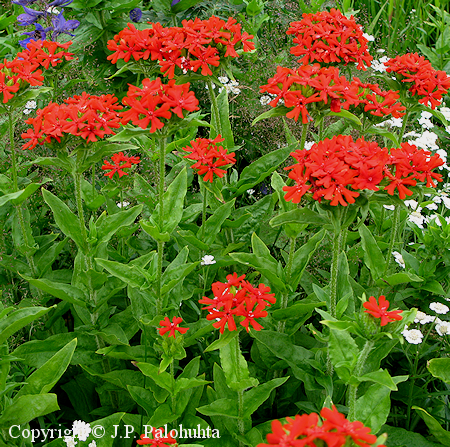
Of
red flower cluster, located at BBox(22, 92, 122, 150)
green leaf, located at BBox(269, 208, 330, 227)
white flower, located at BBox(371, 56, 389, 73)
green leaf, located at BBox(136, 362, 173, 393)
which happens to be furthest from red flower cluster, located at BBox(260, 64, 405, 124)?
white flower, located at BBox(371, 56, 389, 73)

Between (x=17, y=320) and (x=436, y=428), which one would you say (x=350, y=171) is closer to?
(x=436, y=428)

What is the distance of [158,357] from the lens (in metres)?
2.23

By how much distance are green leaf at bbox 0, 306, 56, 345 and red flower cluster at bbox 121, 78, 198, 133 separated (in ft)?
2.56

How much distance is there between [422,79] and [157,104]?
1.28 metres

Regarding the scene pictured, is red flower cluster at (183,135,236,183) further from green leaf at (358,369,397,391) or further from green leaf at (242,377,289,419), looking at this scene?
green leaf at (358,369,397,391)

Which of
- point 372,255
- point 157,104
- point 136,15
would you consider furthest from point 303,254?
point 136,15

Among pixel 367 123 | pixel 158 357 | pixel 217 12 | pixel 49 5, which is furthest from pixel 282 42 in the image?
pixel 158 357

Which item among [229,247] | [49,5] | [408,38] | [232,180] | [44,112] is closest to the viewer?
[44,112]

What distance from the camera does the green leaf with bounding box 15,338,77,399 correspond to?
188 cm

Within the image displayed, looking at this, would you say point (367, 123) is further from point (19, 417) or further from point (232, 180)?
point (19, 417)

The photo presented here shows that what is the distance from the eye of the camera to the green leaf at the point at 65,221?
217cm

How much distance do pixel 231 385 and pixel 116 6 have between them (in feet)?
9.97

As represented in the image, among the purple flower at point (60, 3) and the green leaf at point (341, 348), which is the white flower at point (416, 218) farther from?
the purple flower at point (60, 3)

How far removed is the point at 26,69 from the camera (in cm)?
225
